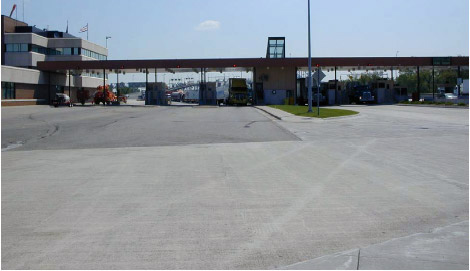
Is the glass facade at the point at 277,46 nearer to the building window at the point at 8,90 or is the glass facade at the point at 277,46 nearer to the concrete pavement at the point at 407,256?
the building window at the point at 8,90

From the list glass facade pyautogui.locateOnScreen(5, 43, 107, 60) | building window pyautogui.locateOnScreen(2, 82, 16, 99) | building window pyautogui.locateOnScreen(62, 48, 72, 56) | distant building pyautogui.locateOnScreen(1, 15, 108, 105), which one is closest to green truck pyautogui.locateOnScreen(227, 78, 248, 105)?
distant building pyautogui.locateOnScreen(1, 15, 108, 105)

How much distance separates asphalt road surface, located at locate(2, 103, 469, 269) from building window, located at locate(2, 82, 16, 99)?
5030 centimetres

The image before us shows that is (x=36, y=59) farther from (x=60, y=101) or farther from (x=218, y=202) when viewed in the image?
(x=218, y=202)

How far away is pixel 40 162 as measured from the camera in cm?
1473

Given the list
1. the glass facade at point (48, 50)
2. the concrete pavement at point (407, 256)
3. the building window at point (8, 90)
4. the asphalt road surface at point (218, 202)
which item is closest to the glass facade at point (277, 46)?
the building window at point (8, 90)

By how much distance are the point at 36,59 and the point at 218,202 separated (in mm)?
85441

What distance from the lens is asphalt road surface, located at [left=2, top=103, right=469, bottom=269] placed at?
6363mm

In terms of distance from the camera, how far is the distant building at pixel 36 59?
6644 cm

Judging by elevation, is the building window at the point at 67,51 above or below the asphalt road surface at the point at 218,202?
above

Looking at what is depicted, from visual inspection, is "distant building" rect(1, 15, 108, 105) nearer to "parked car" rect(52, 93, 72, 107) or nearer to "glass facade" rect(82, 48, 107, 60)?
"glass facade" rect(82, 48, 107, 60)

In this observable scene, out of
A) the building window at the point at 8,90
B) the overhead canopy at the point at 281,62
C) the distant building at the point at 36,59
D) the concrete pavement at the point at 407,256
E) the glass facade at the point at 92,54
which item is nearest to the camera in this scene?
the concrete pavement at the point at 407,256

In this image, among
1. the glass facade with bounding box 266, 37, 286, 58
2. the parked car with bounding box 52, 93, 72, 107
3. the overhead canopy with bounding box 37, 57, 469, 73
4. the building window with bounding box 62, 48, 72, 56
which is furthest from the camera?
the building window with bounding box 62, 48, 72, 56

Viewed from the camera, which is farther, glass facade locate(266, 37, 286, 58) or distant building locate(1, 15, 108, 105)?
glass facade locate(266, 37, 286, 58)

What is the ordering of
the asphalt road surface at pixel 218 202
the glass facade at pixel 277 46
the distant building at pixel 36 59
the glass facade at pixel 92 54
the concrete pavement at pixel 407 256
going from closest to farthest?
the concrete pavement at pixel 407 256
the asphalt road surface at pixel 218 202
the distant building at pixel 36 59
the glass facade at pixel 277 46
the glass facade at pixel 92 54
